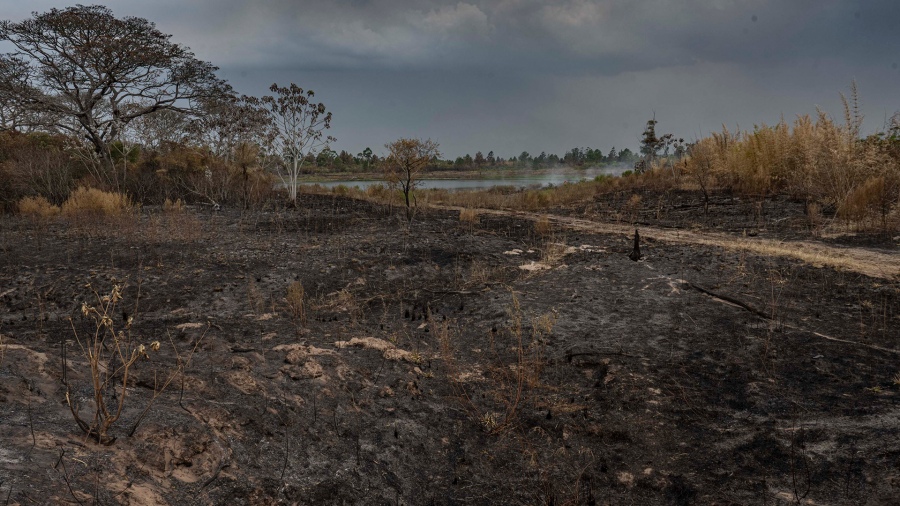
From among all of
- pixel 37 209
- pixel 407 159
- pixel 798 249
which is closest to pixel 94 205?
pixel 37 209

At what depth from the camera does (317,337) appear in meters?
5.40

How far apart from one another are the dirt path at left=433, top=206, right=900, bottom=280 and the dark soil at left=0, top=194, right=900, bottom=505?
341 millimetres

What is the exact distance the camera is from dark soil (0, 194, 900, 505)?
9.46ft

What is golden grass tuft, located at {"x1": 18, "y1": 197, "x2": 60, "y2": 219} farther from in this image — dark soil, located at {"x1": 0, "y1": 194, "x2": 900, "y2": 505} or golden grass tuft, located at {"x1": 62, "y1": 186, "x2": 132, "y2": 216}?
dark soil, located at {"x1": 0, "y1": 194, "x2": 900, "y2": 505}

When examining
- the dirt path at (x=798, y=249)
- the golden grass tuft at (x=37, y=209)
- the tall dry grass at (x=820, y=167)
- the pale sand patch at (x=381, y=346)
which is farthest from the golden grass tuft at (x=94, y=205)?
the tall dry grass at (x=820, y=167)

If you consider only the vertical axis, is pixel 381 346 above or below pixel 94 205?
below

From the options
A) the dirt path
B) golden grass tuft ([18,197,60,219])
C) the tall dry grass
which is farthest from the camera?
golden grass tuft ([18,197,60,219])

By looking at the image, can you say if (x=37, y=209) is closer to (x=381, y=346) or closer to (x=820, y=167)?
(x=381, y=346)

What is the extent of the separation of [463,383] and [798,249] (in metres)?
6.91

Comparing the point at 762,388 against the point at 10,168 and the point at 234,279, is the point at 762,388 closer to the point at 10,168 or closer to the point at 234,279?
the point at 234,279

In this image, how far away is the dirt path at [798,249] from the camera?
726 cm

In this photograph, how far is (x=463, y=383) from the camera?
447 centimetres

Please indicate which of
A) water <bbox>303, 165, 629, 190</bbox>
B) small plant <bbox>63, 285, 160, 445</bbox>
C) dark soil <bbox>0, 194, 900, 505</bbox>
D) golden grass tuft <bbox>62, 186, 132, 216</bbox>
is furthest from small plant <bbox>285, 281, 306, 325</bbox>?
water <bbox>303, 165, 629, 190</bbox>

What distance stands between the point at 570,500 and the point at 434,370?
198 centimetres
